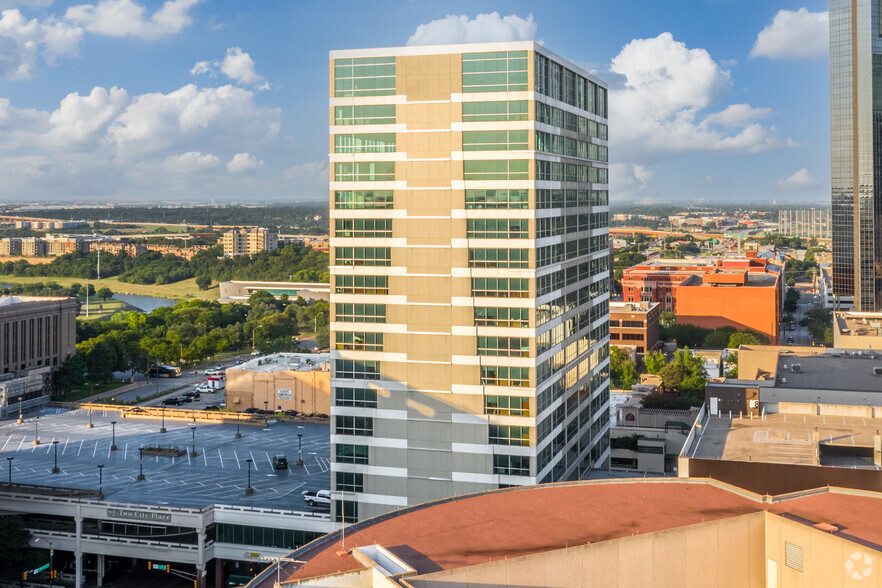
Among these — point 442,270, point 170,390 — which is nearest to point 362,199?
point 442,270

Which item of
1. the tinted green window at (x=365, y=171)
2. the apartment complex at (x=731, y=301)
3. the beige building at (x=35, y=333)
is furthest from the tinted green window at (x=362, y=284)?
the apartment complex at (x=731, y=301)

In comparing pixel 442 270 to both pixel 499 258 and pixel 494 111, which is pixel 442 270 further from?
pixel 494 111

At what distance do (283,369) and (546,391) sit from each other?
161 ft

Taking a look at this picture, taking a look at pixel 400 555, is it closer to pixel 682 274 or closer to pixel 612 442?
pixel 612 442

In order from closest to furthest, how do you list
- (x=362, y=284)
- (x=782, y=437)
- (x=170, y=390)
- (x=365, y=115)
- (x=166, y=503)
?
1. (x=782, y=437)
2. (x=365, y=115)
3. (x=362, y=284)
4. (x=166, y=503)
5. (x=170, y=390)

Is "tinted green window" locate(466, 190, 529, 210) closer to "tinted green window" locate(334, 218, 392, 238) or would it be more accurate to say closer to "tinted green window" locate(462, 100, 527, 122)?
"tinted green window" locate(462, 100, 527, 122)

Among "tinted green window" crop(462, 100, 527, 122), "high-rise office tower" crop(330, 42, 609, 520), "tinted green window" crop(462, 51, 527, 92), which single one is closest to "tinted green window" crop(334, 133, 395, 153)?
"high-rise office tower" crop(330, 42, 609, 520)

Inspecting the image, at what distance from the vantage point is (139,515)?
5281cm

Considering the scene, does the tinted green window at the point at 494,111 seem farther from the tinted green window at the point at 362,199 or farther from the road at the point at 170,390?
the road at the point at 170,390

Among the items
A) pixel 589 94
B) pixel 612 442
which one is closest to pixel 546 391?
pixel 589 94

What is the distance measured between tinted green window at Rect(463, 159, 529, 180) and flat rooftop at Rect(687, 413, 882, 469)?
50.7ft

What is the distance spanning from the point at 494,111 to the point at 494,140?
1.41m

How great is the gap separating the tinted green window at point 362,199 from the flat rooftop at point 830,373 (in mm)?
30124

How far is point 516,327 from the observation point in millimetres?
45750
